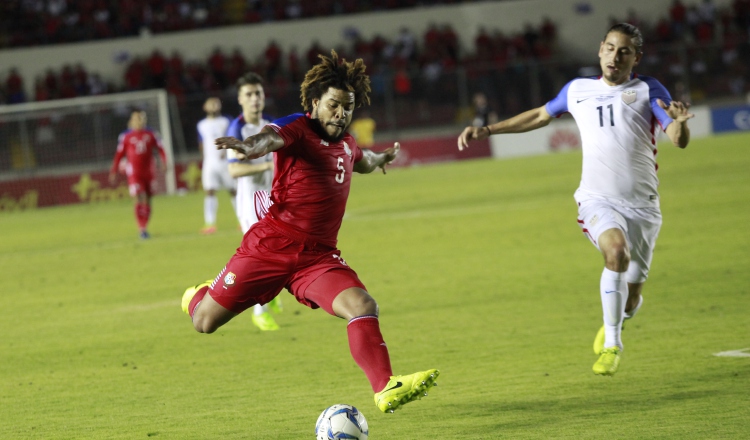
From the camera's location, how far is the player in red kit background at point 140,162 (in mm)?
17500

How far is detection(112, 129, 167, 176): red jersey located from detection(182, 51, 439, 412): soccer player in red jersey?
40.8ft

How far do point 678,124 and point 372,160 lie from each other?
201cm

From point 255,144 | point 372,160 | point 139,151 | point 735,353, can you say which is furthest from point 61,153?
point 255,144

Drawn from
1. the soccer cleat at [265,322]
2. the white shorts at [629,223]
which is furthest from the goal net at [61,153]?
the white shorts at [629,223]

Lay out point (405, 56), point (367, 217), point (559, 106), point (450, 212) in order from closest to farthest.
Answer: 1. point (559, 106)
2. point (450, 212)
3. point (367, 217)
4. point (405, 56)

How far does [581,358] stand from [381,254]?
660cm

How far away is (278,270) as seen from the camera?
5.83m

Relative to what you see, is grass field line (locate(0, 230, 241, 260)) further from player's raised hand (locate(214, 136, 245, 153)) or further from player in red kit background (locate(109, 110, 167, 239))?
player's raised hand (locate(214, 136, 245, 153))

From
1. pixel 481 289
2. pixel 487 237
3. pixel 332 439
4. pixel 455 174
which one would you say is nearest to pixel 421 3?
pixel 455 174

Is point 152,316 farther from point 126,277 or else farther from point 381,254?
point 381,254

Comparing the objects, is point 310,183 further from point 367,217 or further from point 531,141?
point 531,141

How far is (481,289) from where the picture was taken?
10516 mm

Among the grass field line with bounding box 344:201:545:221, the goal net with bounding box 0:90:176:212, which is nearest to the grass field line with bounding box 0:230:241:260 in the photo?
the grass field line with bounding box 344:201:545:221

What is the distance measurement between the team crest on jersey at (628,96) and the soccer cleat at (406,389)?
2860 millimetres
